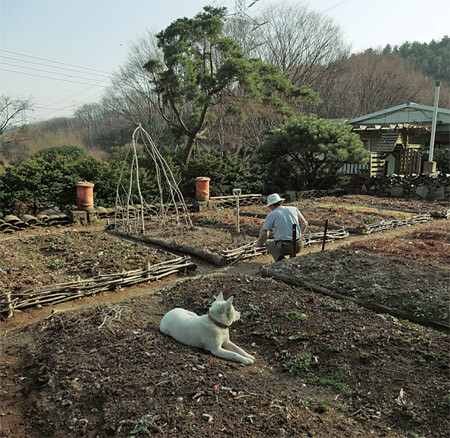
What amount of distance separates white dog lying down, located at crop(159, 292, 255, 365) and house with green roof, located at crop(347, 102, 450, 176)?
48.3 ft

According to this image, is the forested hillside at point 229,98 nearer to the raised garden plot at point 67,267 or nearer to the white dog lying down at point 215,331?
the raised garden plot at point 67,267

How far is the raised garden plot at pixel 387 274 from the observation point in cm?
450

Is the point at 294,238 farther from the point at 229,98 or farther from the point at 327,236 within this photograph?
the point at 229,98

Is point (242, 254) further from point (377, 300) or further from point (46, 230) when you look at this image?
point (46, 230)

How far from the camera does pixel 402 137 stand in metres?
18.1

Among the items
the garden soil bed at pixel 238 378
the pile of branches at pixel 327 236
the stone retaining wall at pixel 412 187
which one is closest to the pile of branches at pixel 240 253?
the pile of branches at pixel 327 236

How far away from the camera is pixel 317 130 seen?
14.4 meters

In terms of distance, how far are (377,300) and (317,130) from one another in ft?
35.1

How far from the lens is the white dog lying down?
335cm

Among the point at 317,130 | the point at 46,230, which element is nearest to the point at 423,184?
the point at 317,130

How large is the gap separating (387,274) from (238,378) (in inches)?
122

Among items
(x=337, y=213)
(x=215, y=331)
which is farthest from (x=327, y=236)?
(x=215, y=331)

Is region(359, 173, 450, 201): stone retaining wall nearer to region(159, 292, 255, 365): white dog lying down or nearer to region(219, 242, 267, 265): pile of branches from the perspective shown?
region(219, 242, 267, 265): pile of branches

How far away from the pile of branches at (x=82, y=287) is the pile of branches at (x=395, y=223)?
5.10 meters
